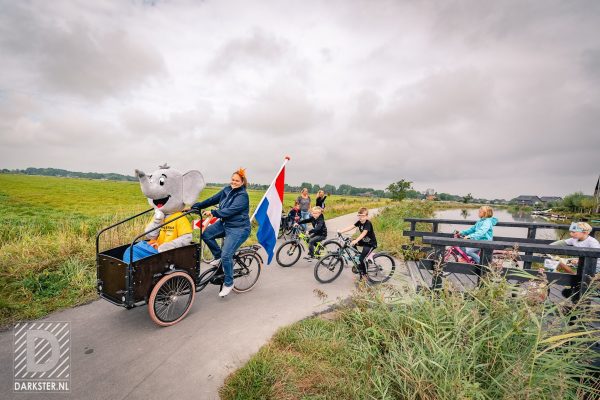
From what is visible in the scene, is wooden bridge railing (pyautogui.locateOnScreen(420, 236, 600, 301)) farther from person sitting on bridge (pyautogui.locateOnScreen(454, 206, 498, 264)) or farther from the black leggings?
person sitting on bridge (pyautogui.locateOnScreen(454, 206, 498, 264))

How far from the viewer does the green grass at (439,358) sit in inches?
73.8

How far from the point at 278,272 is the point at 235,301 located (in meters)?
1.70

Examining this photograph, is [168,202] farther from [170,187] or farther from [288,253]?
[288,253]


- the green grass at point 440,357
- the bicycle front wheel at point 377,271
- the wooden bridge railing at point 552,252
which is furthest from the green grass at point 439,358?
the bicycle front wheel at point 377,271

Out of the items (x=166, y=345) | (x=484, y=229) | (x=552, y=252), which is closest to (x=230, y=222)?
(x=166, y=345)

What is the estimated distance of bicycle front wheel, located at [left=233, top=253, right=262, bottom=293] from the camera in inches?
175

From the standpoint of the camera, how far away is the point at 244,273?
14.6 feet

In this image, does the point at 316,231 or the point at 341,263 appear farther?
the point at 316,231

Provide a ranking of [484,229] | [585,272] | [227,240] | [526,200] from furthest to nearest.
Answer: [526,200]
[484,229]
[227,240]
[585,272]

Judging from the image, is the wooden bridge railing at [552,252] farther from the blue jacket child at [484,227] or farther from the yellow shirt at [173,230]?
the yellow shirt at [173,230]

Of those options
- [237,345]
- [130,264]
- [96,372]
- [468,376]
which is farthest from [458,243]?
[96,372]

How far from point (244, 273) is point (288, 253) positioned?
1974 mm

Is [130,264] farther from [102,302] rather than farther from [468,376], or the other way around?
[468,376]

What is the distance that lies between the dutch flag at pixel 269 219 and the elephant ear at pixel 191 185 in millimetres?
1093
